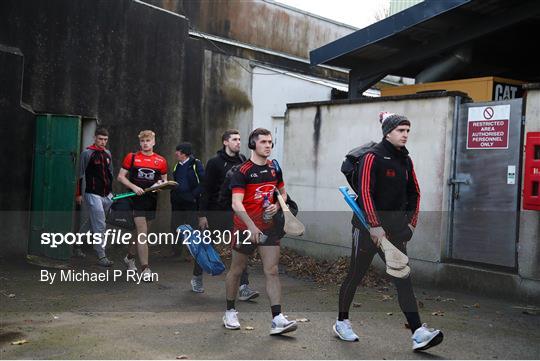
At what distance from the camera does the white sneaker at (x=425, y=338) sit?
5.29m

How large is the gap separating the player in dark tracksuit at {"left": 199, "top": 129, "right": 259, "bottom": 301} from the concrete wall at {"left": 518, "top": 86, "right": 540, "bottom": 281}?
304 cm

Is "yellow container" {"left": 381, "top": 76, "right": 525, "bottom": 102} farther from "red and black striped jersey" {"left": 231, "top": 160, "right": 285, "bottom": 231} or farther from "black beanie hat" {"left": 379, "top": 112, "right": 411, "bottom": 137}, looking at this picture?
"red and black striped jersey" {"left": 231, "top": 160, "right": 285, "bottom": 231}

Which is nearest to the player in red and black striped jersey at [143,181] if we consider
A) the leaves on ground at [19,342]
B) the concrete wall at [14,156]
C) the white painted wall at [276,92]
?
the concrete wall at [14,156]

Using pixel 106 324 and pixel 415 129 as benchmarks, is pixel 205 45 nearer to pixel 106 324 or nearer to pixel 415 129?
pixel 415 129

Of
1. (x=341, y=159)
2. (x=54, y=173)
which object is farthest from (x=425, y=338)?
(x=54, y=173)

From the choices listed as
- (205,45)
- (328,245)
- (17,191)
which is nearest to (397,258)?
(328,245)

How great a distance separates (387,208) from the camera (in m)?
5.68

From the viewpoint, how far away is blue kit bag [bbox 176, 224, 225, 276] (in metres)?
7.25

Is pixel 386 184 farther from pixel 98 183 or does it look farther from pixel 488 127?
pixel 98 183

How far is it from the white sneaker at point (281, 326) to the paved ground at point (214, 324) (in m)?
0.07

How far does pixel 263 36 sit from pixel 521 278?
8.50 metres

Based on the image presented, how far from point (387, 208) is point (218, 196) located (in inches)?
93.6

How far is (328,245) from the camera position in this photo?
1009cm

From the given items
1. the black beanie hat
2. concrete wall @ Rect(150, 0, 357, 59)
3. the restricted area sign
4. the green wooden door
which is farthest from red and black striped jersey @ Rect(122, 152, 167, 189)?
concrete wall @ Rect(150, 0, 357, 59)
